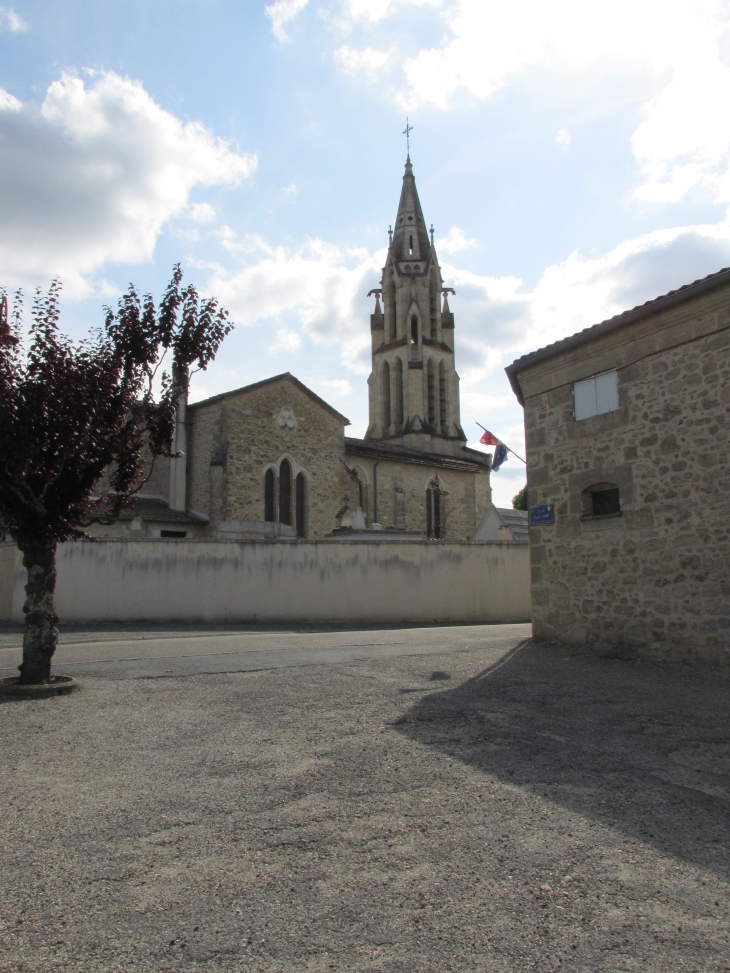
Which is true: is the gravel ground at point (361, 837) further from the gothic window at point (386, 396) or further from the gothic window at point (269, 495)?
the gothic window at point (386, 396)

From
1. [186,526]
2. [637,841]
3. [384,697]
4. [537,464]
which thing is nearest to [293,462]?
[186,526]

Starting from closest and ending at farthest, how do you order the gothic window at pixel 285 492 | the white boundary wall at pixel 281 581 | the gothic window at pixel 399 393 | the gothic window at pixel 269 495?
the white boundary wall at pixel 281 581 → the gothic window at pixel 269 495 → the gothic window at pixel 285 492 → the gothic window at pixel 399 393

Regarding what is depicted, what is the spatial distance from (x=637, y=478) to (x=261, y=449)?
60.5 feet

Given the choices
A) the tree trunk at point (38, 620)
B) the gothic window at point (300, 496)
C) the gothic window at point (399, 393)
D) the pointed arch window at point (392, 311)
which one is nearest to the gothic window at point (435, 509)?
the gothic window at point (300, 496)

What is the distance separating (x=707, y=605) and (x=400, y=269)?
4424cm

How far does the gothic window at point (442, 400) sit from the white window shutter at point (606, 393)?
3571 cm

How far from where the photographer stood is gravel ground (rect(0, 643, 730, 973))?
2506 millimetres

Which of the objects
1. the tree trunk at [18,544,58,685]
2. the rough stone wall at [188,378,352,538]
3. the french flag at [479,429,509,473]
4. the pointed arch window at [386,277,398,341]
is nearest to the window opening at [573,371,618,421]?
the tree trunk at [18,544,58,685]

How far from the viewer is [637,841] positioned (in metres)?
3.45

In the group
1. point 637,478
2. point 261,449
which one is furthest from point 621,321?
point 261,449

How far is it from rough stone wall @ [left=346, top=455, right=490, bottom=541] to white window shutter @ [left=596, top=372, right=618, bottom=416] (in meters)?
20.6

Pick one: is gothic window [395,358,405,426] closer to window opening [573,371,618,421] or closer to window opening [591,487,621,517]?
window opening [573,371,618,421]

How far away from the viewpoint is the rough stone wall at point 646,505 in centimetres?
888

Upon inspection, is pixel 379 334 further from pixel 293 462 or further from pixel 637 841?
pixel 637 841
